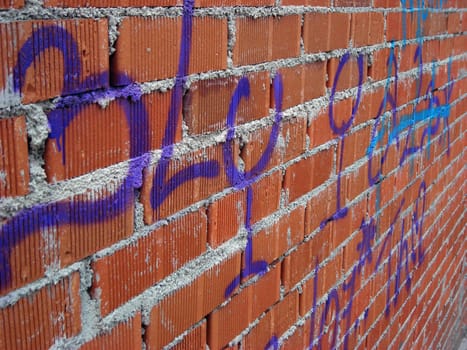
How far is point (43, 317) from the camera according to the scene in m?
0.93

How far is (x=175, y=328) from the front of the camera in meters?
1.24

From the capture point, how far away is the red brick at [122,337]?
1047mm

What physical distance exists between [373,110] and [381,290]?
2.83 ft

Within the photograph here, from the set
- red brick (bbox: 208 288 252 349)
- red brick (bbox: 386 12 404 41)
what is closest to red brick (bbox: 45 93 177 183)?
red brick (bbox: 208 288 252 349)

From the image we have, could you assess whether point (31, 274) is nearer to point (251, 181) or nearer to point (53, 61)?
point (53, 61)

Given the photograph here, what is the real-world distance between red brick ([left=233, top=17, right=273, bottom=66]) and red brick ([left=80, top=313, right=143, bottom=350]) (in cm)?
61

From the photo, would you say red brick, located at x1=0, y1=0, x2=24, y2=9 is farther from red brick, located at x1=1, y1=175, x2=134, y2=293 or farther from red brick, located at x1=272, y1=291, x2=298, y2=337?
red brick, located at x1=272, y1=291, x2=298, y2=337

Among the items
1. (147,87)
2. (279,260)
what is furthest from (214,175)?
(279,260)

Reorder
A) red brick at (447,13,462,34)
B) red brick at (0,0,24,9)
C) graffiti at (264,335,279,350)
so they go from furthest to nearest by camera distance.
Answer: red brick at (447,13,462,34)
graffiti at (264,335,279,350)
red brick at (0,0,24,9)

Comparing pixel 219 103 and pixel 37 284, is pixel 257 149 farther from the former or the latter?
pixel 37 284

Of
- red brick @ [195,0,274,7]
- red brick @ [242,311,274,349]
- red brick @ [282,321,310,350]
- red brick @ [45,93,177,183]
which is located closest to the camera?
red brick @ [45,93,177,183]

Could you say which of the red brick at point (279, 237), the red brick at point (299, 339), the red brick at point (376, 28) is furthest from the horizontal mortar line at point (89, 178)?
the red brick at point (376, 28)

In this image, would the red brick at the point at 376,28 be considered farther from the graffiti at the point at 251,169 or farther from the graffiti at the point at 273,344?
the graffiti at the point at 273,344

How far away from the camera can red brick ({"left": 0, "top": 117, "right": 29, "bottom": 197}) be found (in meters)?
0.83
